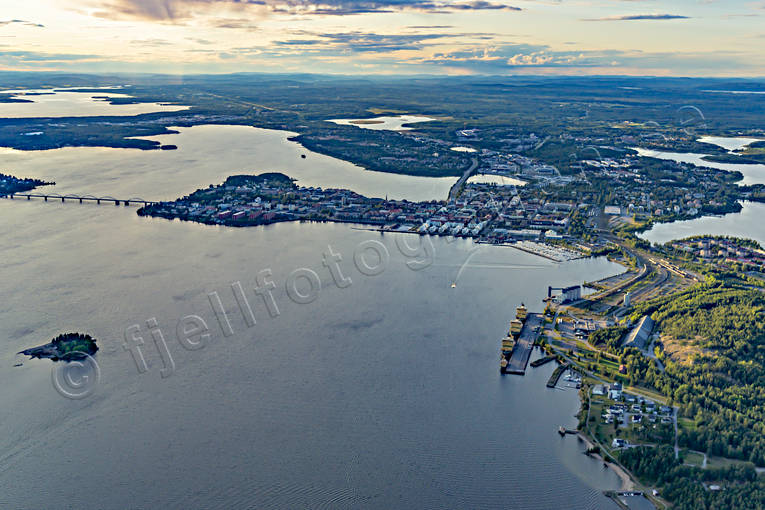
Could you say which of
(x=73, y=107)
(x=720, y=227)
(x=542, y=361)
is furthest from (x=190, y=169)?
(x=73, y=107)

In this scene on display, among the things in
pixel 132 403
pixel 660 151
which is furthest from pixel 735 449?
pixel 660 151

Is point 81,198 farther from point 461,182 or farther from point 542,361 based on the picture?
point 542,361

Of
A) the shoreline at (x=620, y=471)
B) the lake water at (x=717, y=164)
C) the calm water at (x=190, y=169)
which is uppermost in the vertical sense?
the shoreline at (x=620, y=471)

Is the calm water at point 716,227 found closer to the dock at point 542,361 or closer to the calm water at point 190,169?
the calm water at point 190,169

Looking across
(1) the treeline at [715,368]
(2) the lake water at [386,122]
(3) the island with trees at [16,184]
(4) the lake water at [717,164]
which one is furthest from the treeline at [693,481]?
(2) the lake water at [386,122]

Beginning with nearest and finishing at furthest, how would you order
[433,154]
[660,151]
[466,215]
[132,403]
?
1. [132,403]
2. [466,215]
3. [433,154]
4. [660,151]

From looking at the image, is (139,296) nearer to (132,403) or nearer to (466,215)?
(132,403)
